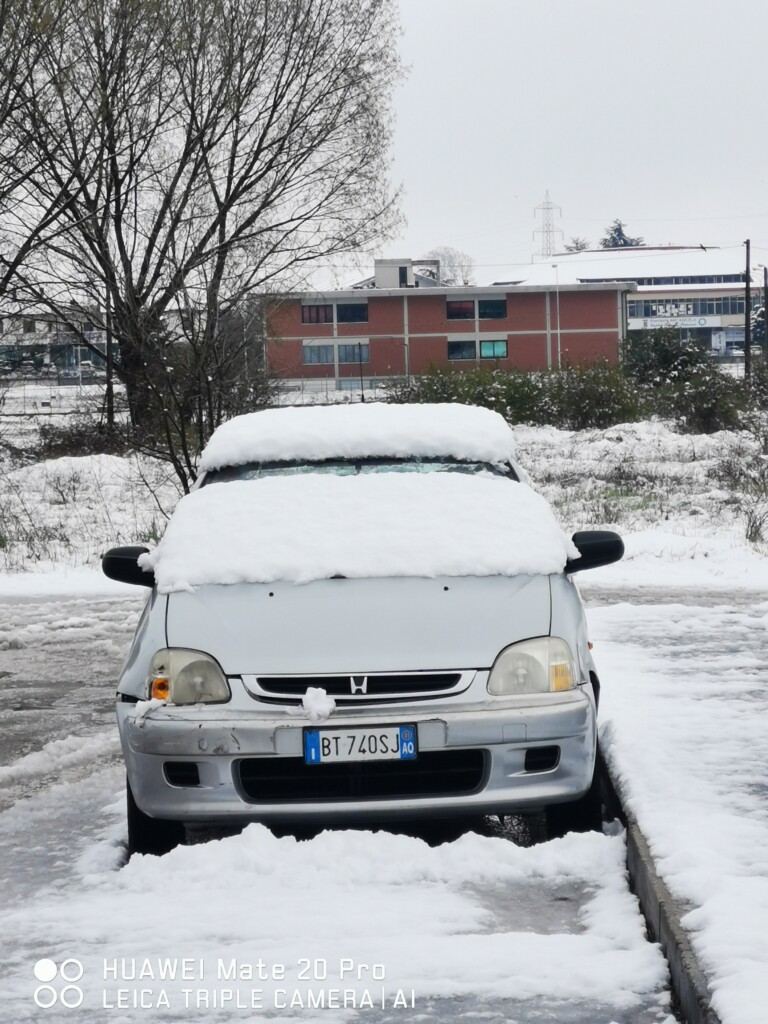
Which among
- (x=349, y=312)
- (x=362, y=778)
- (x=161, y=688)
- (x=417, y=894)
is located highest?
(x=349, y=312)

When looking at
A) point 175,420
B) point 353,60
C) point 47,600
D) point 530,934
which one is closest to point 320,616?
point 530,934

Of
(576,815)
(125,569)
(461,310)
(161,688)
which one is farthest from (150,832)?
(461,310)

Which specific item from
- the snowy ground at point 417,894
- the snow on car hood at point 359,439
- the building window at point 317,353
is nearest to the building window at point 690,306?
the building window at point 317,353

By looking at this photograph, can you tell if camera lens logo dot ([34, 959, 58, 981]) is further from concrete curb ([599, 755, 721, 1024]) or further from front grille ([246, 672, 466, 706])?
concrete curb ([599, 755, 721, 1024])

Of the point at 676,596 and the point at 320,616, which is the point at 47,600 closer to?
the point at 676,596

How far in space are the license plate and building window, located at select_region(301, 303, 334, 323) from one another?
82.5 meters

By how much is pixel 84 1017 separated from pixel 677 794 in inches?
100

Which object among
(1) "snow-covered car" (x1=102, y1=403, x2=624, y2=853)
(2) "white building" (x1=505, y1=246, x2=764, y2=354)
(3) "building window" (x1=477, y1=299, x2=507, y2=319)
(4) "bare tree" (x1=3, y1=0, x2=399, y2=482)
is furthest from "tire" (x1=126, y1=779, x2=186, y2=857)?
(2) "white building" (x1=505, y1=246, x2=764, y2=354)

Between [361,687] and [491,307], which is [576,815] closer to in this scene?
[361,687]

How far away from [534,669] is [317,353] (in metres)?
82.8

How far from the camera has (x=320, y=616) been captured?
4.80 m

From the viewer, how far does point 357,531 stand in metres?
5.40

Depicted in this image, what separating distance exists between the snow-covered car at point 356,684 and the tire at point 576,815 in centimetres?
1

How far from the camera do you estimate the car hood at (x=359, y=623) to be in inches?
183
